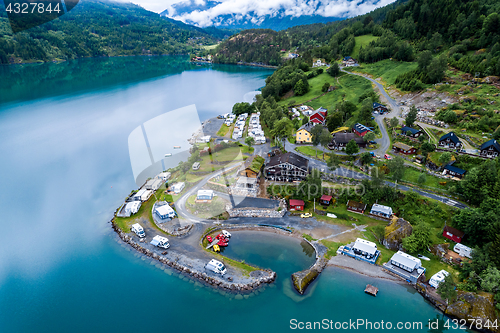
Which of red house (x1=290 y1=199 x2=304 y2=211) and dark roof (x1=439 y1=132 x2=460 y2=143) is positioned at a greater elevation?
dark roof (x1=439 y1=132 x2=460 y2=143)

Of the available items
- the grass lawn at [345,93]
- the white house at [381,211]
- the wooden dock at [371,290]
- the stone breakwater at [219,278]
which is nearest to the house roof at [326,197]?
the white house at [381,211]

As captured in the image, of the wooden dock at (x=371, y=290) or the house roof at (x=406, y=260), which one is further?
the house roof at (x=406, y=260)

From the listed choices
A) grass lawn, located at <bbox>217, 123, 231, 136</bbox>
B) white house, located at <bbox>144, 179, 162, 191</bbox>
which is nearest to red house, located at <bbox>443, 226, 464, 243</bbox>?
white house, located at <bbox>144, 179, 162, 191</bbox>

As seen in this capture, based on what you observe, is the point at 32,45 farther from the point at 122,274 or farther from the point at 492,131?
the point at 492,131

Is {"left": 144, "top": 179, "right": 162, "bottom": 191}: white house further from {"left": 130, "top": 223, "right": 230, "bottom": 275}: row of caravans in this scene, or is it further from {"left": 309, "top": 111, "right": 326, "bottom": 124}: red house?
{"left": 309, "top": 111, "right": 326, "bottom": 124}: red house

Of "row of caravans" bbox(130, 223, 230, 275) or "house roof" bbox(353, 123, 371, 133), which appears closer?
"row of caravans" bbox(130, 223, 230, 275)

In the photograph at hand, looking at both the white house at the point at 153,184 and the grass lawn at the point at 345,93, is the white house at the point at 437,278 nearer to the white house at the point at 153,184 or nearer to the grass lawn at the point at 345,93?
the white house at the point at 153,184

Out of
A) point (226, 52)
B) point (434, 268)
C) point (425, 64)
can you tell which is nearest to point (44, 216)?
point (434, 268)

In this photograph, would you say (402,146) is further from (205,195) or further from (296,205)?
(205,195)
